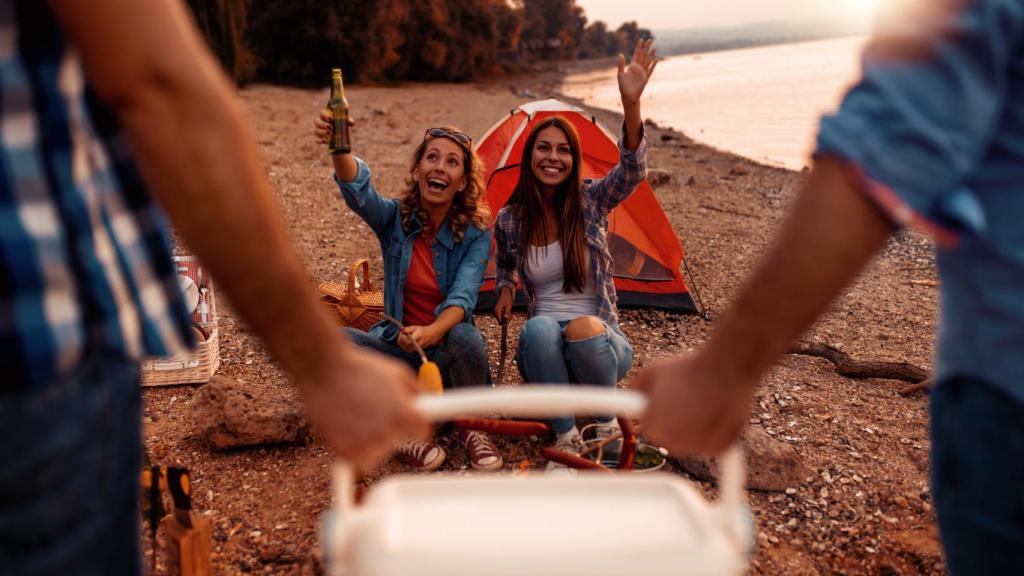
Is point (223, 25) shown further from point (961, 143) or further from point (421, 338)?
point (961, 143)

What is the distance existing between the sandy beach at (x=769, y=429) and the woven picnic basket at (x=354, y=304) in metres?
0.45

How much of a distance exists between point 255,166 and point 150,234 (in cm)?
19

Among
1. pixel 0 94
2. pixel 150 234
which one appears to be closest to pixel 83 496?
pixel 150 234

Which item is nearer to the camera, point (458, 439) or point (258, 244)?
point (258, 244)

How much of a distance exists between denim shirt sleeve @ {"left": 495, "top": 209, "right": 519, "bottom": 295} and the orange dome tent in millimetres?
1189

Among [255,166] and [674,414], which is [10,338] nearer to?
[255,166]

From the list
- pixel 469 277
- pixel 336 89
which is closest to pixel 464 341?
pixel 469 277

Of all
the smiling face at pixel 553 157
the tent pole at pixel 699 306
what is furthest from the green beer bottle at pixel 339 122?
the tent pole at pixel 699 306

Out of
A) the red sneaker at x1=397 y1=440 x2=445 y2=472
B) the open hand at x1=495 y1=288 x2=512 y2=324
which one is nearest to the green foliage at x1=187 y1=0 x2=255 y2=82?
the open hand at x1=495 y1=288 x2=512 y2=324

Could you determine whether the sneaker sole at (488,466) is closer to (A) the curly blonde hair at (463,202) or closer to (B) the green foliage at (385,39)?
(A) the curly blonde hair at (463,202)

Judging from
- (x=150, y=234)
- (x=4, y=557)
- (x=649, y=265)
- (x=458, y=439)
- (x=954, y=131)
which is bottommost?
(x=458, y=439)

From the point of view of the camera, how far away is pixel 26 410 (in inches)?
29.7

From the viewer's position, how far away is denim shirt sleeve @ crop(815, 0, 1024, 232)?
758 mm

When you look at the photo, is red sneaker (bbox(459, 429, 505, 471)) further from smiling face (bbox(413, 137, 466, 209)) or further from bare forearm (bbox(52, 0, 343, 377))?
bare forearm (bbox(52, 0, 343, 377))
